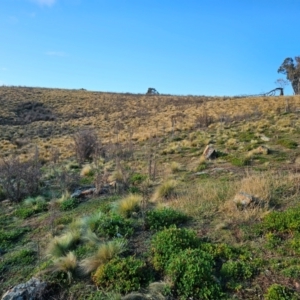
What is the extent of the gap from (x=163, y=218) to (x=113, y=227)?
0.96 meters

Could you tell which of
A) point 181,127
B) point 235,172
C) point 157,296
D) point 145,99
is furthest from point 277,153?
point 145,99

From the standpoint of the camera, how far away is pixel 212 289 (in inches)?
171

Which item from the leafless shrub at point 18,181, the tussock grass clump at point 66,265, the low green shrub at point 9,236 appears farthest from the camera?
the leafless shrub at point 18,181

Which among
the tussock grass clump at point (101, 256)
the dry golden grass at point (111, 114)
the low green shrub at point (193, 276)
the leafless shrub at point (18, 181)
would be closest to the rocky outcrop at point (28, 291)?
the tussock grass clump at point (101, 256)

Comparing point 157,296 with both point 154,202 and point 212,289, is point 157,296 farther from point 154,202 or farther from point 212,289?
point 154,202

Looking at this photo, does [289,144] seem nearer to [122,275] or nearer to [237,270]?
[237,270]

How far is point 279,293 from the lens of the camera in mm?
4191

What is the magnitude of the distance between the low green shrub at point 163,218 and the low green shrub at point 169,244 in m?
0.55

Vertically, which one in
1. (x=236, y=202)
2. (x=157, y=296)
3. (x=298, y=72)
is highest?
(x=298, y=72)

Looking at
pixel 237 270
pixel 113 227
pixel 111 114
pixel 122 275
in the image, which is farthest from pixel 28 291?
pixel 111 114

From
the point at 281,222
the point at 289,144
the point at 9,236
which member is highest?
the point at 289,144

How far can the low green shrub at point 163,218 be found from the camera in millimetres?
6258

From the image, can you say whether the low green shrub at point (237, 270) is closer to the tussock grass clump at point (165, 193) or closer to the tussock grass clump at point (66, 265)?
the tussock grass clump at point (66, 265)

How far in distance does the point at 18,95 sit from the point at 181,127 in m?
33.7
